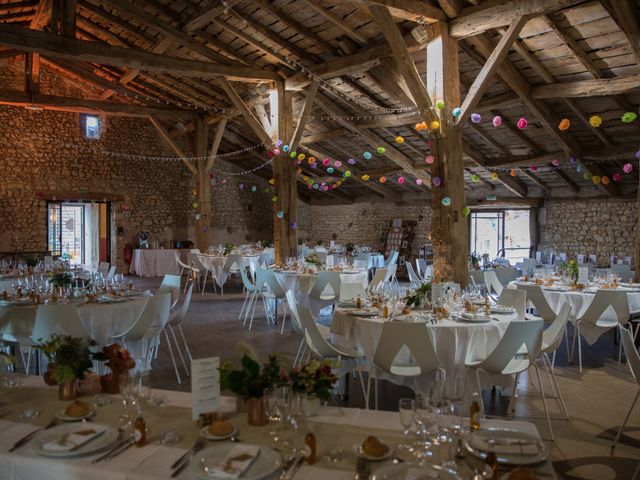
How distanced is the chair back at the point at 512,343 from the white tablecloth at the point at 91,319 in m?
3.28

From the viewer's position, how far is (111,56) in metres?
8.28

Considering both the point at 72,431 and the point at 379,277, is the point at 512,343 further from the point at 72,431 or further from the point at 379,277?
the point at 379,277

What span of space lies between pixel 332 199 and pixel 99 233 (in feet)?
25.2

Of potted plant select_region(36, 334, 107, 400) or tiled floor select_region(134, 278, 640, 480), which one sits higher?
potted plant select_region(36, 334, 107, 400)

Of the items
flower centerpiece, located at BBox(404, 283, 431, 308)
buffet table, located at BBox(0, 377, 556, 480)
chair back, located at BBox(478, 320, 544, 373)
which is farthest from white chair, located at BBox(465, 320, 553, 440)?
buffet table, located at BBox(0, 377, 556, 480)

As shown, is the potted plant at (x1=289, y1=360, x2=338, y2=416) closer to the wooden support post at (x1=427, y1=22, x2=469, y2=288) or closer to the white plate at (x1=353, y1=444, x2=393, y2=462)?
the white plate at (x1=353, y1=444, x2=393, y2=462)

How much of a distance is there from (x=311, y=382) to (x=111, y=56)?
7862 mm

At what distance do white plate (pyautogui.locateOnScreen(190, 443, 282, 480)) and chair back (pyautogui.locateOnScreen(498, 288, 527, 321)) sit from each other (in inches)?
133

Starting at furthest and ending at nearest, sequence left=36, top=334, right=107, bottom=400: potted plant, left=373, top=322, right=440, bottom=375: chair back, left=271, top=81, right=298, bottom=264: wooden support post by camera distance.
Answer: left=271, top=81, right=298, bottom=264: wooden support post
left=373, top=322, right=440, bottom=375: chair back
left=36, top=334, right=107, bottom=400: potted plant

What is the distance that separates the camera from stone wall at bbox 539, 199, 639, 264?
12711 mm

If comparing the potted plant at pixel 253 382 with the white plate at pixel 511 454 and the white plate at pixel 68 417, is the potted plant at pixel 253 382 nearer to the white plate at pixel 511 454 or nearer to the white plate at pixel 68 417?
the white plate at pixel 68 417

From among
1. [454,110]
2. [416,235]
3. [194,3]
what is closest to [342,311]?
[454,110]

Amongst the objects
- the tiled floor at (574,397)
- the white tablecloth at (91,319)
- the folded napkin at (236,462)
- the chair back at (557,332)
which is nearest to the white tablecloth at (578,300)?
the tiled floor at (574,397)

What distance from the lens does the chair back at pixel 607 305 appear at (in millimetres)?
5762
